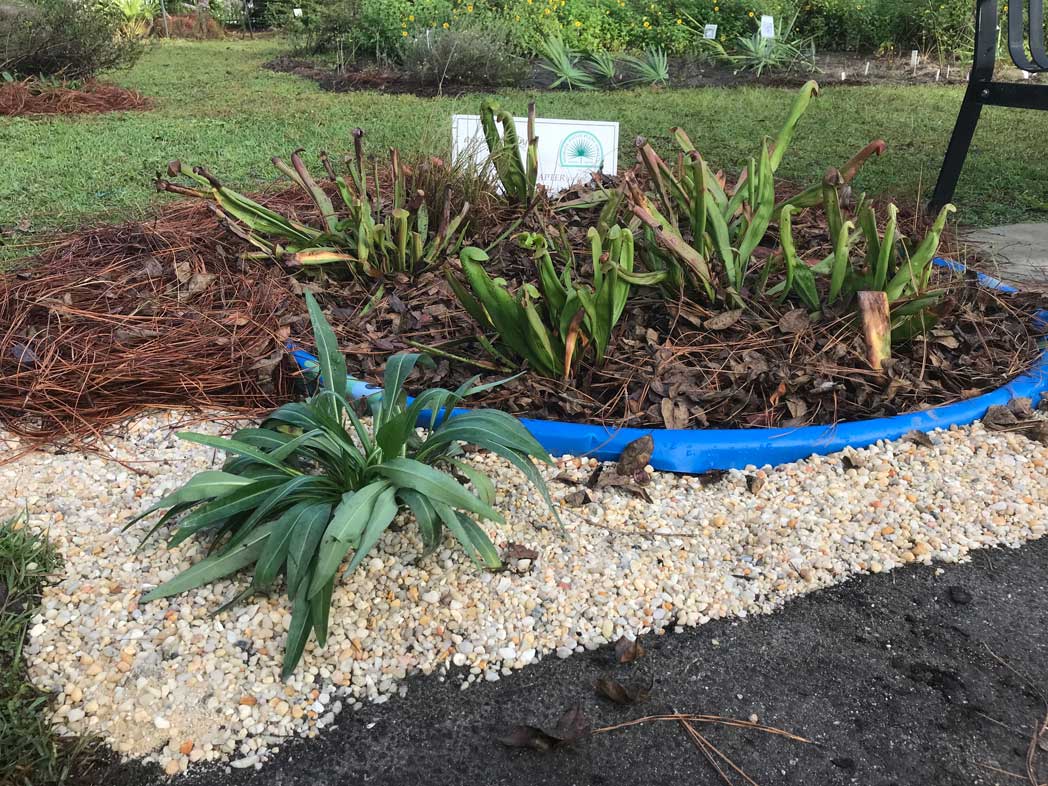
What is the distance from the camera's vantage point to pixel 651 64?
8.81 meters

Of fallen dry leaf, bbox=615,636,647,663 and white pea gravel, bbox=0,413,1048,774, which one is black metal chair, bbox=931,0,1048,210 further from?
fallen dry leaf, bbox=615,636,647,663

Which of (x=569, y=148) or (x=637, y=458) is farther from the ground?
(x=569, y=148)

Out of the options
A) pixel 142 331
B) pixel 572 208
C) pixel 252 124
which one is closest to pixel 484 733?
pixel 142 331

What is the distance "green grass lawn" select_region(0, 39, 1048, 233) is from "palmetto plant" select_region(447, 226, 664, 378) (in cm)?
133

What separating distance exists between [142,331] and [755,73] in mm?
8080

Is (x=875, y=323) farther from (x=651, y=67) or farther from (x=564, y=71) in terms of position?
(x=651, y=67)

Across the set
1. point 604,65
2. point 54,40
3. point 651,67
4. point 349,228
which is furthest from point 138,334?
point 651,67

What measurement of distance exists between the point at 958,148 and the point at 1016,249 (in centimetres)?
59

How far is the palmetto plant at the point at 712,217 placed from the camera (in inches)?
97.6

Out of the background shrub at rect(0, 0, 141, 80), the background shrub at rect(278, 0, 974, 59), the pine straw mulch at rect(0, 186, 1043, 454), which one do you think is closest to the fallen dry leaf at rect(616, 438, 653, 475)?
the pine straw mulch at rect(0, 186, 1043, 454)

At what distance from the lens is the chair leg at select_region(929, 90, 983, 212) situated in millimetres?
4046

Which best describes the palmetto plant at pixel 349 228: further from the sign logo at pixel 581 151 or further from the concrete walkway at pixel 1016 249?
the concrete walkway at pixel 1016 249

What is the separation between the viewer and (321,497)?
1890 millimetres

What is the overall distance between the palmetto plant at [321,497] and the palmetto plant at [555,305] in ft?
1.14
